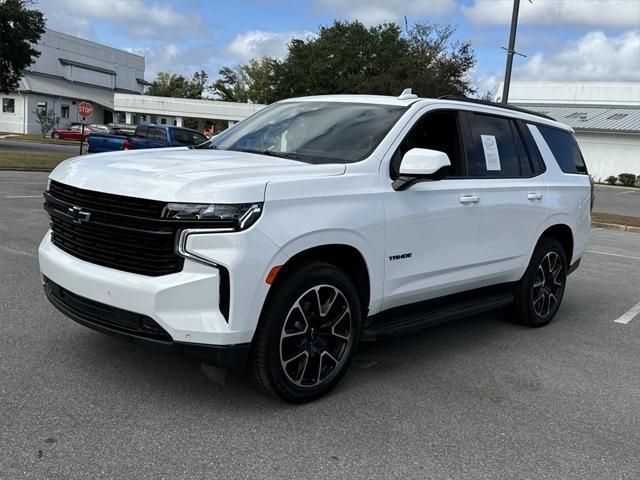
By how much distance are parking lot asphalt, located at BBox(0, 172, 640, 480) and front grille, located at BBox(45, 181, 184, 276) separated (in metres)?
0.87

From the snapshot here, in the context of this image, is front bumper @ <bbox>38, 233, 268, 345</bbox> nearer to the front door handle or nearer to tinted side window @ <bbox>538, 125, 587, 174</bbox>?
the front door handle

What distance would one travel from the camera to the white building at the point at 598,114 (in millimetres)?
38844

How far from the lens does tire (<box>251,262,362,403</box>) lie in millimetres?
3607

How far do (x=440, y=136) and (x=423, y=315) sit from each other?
4.54 feet

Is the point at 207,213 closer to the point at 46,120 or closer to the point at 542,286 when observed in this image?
the point at 542,286

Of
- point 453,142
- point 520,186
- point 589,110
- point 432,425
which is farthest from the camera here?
point 589,110

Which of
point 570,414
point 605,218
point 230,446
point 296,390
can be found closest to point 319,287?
point 296,390

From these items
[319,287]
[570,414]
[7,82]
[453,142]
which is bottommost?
[570,414]

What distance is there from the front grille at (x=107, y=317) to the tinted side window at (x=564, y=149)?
4315mm

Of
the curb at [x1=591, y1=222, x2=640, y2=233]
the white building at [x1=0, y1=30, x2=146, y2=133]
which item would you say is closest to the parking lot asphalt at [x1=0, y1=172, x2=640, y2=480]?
the curb at [x1=591, y1=222, x2=640, y2=233]

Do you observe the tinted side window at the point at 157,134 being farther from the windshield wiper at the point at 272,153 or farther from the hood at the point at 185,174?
the hood at the point at 185,174

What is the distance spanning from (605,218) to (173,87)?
8811cm

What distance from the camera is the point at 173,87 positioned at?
96562mm

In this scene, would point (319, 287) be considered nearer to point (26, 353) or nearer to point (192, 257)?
point (192, 257)
